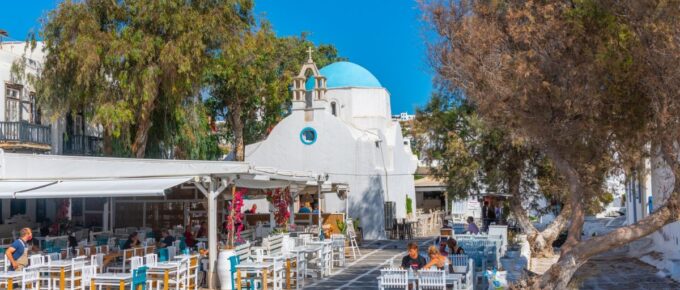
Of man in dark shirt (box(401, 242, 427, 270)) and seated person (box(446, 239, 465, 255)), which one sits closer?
man in dark shirt (box(401, 242, 427, 270))

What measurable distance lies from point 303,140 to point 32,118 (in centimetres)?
1117

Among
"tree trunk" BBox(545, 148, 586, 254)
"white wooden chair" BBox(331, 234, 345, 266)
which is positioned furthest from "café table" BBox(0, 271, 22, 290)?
"tree trunk" BBox(545, 148, 586, 254)

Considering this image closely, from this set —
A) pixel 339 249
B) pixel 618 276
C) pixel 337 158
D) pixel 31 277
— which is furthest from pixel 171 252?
pixel 337 158

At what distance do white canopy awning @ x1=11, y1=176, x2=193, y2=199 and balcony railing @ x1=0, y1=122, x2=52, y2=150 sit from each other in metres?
8.70

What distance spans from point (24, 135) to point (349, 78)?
56.8ft

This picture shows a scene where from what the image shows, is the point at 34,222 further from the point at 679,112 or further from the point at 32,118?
the point at 679,112

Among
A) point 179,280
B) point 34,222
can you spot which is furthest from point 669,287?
point 34,222

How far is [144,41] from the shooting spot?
77.7ft

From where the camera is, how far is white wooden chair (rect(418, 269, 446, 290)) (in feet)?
36.9

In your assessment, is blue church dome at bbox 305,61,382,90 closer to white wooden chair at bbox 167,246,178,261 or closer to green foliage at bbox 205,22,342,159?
green foliage at bbox 205,22,342,159

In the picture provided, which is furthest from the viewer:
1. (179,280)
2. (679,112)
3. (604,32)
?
(179,280)

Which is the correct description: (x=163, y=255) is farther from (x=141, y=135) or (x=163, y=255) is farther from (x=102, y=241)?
(x=141, y=135)

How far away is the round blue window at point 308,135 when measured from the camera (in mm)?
31828

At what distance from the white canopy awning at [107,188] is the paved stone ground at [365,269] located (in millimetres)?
3861
